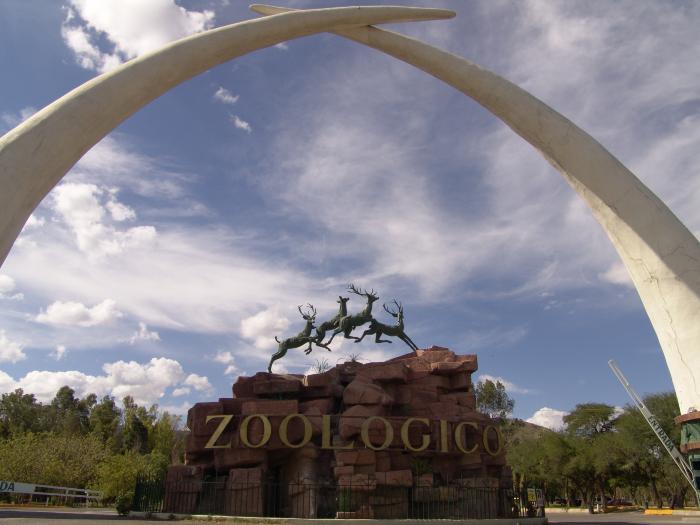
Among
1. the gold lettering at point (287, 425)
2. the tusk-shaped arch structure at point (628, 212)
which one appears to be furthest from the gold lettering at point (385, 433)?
the tusk-shaped arch structure at point (628, 212)

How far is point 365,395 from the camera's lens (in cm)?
1777

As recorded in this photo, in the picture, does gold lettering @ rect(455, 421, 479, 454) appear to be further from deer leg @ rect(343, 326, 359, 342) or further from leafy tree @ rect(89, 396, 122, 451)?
leafy tree @ rect(89, 396, 122, 451)

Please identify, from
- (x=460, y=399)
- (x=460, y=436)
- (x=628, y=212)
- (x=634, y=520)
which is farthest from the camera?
(x=634, y=520)

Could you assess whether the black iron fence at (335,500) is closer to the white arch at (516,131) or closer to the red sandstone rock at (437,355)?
the red sandstone rock at (437,355)

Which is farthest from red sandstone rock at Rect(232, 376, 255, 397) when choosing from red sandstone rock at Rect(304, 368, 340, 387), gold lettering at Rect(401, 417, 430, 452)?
gold lettering at Rect(401, 417, 430, 452)

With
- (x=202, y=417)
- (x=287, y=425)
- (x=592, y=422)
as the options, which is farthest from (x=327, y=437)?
(x=592, y=422)

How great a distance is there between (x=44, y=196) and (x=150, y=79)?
284 centimetres

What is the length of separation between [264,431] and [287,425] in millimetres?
674

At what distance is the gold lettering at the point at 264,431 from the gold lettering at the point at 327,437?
152 centimetres

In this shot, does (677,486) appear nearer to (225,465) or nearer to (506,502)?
(506,502)

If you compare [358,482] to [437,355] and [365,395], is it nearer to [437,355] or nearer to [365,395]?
[365,395]

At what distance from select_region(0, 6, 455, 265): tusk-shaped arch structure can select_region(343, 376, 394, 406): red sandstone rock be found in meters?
10.4

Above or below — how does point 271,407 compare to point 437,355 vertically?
below

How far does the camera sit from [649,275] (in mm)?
9359
